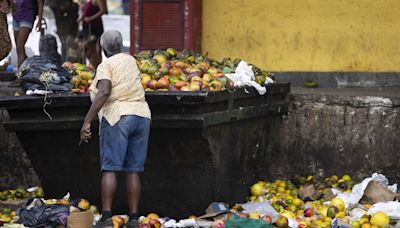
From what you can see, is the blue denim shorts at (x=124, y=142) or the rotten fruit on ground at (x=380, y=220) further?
the rotten fruit on ground at (x=380, y=220)

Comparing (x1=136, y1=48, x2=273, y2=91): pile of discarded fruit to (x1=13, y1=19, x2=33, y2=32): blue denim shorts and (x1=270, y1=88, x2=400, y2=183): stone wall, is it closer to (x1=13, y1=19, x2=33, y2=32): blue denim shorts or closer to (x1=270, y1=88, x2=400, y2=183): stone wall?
(x1=270, y1=88, x2=400, y2=183): stone wall

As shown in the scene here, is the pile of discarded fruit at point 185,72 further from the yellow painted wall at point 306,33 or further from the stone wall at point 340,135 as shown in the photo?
the yellow painted wall at point 306,33

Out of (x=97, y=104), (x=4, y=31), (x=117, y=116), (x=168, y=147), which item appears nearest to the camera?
(x=97, y=104)

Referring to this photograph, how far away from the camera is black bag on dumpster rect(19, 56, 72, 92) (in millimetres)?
7970

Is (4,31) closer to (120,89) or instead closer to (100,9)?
(120,89)

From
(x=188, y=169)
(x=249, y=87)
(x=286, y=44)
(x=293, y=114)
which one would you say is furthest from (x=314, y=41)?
(x=188, y=169)

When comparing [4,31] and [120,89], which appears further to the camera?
[4,31]

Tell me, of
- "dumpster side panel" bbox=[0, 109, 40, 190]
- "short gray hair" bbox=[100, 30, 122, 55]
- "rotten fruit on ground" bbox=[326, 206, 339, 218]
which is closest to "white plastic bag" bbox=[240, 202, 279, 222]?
"rotten fruit on ground" bbox=[326, 206, 339, 218]

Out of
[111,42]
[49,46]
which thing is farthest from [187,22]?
[111,42]

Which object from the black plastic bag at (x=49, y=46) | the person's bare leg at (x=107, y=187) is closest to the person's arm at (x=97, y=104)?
the person's bare leg at (x=107, y=187)

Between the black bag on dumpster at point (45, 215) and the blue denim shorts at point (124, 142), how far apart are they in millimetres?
575

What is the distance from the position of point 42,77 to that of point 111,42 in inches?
34.6

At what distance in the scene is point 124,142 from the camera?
7414 mm

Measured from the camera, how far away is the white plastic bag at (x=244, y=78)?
28.1 feet
